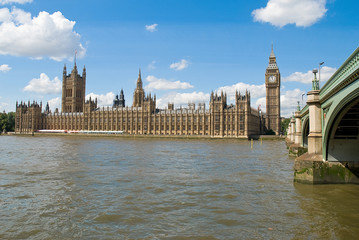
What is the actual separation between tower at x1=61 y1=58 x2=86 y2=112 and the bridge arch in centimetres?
14395

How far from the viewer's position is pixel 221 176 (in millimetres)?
20828

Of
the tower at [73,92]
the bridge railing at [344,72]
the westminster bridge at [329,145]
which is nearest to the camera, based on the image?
the bridge railing at [344,72]

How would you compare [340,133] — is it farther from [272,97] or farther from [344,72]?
[272,97]

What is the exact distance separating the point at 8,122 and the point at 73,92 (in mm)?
33593

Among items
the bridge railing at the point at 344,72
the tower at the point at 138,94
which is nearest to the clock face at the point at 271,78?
the tower at the point at 138,94

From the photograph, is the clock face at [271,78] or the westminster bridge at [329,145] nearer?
the westminster bridge at [329,145]

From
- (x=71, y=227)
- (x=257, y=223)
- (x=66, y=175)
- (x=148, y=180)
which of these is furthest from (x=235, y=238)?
(x=66, y=175)

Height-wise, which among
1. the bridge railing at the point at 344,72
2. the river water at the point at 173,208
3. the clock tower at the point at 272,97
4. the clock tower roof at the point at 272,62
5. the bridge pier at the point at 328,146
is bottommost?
the river water at the point at 173,208

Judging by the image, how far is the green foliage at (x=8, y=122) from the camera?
145 m

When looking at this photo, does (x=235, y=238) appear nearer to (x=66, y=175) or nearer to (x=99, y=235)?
(x=99, y=235)

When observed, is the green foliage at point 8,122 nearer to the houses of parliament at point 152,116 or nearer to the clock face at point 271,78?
the houses of parliament at point 152,116

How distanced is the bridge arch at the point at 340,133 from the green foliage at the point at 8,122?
15479 cm

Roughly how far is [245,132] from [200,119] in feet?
53.7

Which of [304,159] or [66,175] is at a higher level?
[304,159]
